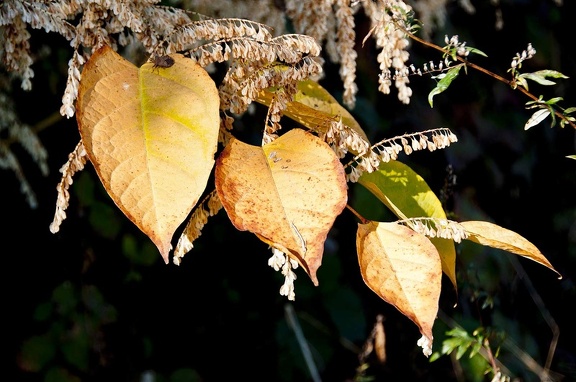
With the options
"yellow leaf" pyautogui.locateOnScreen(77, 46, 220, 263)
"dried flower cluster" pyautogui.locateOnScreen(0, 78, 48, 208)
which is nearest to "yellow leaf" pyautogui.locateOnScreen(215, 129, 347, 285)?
"yellow leaf" pyautogui.locateOnScreen(77, 46, 220, 263)

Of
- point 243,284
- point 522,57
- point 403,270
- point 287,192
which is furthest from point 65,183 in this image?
point 243,284

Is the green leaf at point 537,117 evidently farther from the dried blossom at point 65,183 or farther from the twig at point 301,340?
the twig at point 301,340

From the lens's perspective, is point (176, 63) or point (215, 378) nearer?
point (176, 63)

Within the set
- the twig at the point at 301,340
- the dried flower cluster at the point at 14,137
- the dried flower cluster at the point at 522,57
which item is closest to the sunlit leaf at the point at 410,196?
the dried flower cluster at the point at 522,57

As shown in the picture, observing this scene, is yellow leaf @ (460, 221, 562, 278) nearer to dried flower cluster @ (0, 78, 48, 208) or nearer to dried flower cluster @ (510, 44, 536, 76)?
dried flower cluster @ (510, 44, 536, 76)

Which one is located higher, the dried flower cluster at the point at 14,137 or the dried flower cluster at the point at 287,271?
the dried flower cluster at the point at 287,271

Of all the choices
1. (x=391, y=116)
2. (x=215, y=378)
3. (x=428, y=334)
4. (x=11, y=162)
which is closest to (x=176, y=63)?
(x=428, y=334)

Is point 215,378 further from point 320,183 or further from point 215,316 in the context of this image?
point 320,183
